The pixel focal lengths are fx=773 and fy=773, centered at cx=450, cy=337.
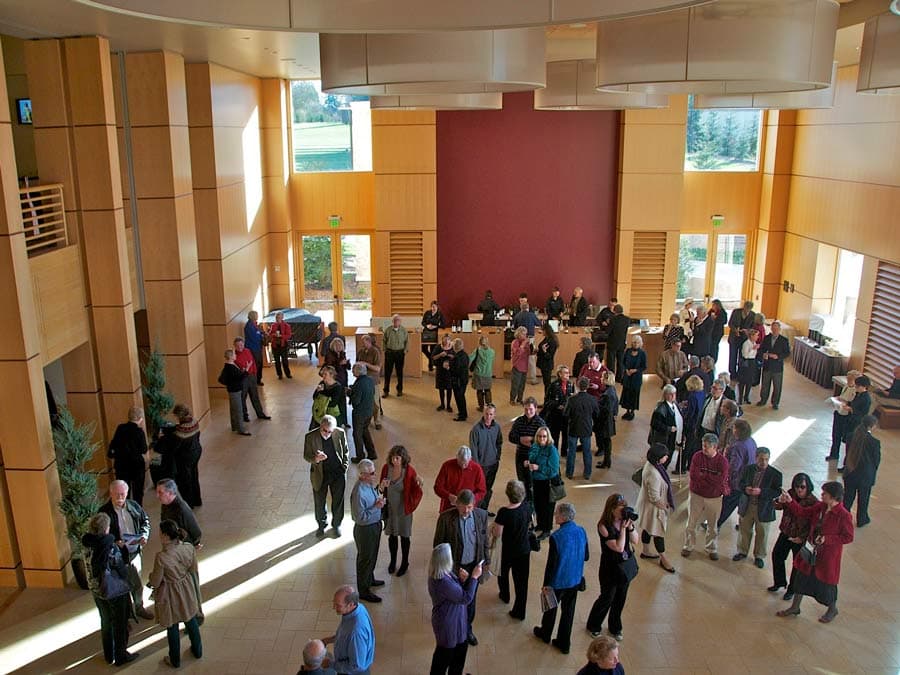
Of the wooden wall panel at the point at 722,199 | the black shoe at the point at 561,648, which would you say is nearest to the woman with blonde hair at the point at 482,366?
the black shoe at the point at 561,648

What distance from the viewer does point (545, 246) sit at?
18281 mm

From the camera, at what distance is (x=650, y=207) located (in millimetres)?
17750

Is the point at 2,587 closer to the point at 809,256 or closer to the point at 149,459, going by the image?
the point at 149,459

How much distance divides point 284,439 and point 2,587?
483 cm

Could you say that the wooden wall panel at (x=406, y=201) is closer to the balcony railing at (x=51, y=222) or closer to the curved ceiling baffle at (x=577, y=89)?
the curved ceiling baffle at (x=577, y=89)

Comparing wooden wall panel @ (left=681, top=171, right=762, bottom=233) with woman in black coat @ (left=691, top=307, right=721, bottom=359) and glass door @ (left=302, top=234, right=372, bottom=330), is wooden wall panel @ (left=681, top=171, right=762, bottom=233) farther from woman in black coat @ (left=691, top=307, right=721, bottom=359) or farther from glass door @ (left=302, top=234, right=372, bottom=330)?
glass door @ (left=302, top=234, right=372, bottom=330)

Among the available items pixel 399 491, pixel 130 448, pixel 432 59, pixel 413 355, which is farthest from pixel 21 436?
pixel 413 355

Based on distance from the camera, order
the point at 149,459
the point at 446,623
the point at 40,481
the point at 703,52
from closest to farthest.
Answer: the point at 446,623 → the point at 703,52 → the point at 40,481 → the point at 149,459

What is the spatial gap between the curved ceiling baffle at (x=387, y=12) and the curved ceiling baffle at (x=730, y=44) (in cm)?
430

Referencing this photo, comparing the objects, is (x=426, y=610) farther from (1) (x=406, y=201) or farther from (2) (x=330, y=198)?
(2) (x=330, y=198)

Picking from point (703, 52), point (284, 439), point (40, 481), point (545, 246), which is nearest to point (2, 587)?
point (40, 481)

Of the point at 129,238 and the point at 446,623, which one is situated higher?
the point at 129,238

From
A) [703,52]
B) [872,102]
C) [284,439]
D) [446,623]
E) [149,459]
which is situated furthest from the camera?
[872,102]

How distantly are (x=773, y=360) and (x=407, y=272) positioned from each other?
326 inches
